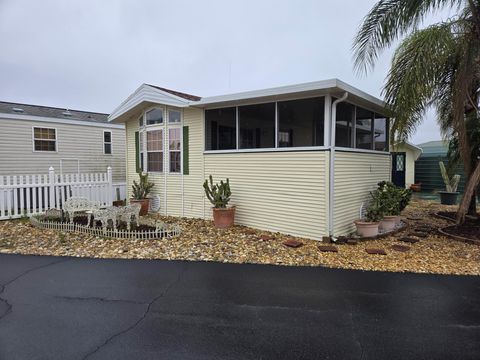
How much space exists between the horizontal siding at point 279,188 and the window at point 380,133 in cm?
296

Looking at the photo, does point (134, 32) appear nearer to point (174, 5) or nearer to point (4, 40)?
point (174, 5)

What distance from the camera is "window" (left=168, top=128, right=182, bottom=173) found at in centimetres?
831

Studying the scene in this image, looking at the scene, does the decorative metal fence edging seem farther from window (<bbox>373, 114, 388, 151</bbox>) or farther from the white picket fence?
window (<bbox>373, 114, 388, 151</bbox>)

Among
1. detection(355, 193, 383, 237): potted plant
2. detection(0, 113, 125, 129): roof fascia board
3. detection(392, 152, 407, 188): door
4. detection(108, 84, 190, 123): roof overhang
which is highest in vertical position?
detection(0, 113, 125, 129): roof fascia board

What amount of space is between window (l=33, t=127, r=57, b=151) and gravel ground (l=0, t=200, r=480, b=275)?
6.89m

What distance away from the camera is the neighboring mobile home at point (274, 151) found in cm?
590

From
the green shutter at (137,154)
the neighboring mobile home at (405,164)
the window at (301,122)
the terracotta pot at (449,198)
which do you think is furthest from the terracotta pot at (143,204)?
the neighboring mobile home at (405,164)

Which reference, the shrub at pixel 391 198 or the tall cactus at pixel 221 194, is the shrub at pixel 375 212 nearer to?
the shrub at pixel 391 198

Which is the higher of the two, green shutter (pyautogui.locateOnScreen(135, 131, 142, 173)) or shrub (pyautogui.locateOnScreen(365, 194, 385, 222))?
green shutter (pyautogui.locateOnScreen(135, 131, 142, 173))

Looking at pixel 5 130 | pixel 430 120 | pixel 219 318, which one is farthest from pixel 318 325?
pixel 5 130

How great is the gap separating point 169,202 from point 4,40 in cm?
770

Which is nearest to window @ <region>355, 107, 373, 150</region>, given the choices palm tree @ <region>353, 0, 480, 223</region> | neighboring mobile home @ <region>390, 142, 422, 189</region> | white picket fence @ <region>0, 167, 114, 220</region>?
palm tree @ <region>353, 0, 480, 223</region>

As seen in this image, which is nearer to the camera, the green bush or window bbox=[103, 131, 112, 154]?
the green bush

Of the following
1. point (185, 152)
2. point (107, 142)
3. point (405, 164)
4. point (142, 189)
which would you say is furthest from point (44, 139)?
point (405, 164)
